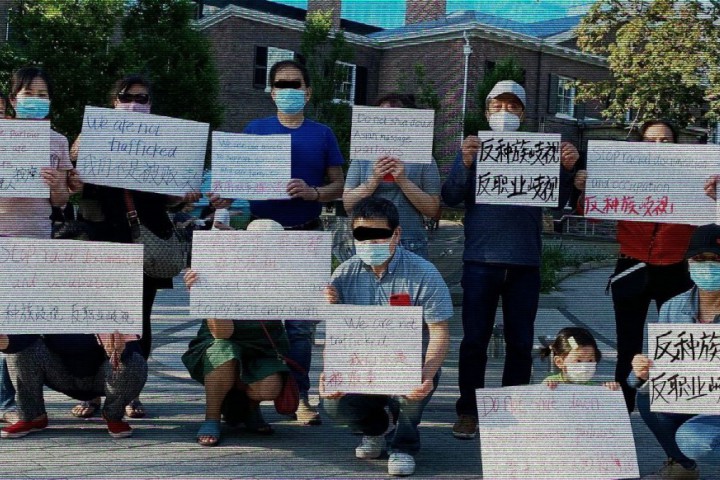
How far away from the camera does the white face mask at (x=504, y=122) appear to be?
4.65 meters

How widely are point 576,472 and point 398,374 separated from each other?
2.56 ft

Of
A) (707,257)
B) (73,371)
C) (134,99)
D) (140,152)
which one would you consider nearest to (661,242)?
(707,257)

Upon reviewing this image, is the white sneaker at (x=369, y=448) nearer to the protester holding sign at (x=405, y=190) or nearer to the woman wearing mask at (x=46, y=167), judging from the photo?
the protester holding sign at (x=405, y=190)

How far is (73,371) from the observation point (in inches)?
183

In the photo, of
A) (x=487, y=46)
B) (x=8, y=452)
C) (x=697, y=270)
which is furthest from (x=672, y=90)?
(x=8, y=452)

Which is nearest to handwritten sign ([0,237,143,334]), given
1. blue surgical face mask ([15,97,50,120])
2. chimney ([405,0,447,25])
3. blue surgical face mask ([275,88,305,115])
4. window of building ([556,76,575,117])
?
blue surgical face mask ([15,97,50,120])

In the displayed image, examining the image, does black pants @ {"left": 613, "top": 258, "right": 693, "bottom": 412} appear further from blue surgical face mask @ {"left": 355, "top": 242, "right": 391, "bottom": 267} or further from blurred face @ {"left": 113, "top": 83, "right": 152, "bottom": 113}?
blurred face @ {"left": 113, "top": 83, "right": 152, "bottom": 113}

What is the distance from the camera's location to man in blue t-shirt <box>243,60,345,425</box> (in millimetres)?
4812

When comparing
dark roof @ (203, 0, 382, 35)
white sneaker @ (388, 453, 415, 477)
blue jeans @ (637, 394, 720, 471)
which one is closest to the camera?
blue jeans @ (637, 394, 720, 471)

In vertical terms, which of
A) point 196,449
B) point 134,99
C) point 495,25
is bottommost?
point 196,449

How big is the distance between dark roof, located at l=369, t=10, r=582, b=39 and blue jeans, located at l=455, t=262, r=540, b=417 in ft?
72.9

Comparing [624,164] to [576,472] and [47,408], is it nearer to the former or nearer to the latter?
[576,472]

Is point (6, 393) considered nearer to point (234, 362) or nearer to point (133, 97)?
point (234, 362)

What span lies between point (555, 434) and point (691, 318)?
2.61 feet
